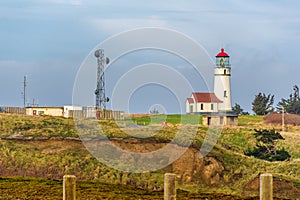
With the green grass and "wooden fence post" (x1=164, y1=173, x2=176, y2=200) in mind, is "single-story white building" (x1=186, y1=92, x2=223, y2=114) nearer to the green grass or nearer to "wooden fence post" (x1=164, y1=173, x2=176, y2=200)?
the green grass

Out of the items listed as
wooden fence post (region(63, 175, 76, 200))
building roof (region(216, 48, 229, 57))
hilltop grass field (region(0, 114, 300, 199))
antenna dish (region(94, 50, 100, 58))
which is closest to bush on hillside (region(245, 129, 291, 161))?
hilltop grass field (region(0, 114, 300, 199))

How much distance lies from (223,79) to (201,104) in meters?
5.42

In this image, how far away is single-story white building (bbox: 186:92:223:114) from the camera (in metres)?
97.2

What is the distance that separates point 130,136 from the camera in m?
59.4

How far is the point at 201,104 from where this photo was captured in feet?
320

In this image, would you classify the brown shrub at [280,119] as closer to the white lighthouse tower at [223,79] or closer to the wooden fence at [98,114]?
the white lighthouse tower at [223,79]

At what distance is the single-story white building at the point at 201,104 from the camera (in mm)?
97188

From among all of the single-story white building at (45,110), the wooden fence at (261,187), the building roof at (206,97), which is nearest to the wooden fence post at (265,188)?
the wooden fence at (261,187)

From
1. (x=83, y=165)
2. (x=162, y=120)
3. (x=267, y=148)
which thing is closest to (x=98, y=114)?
(x=162, y=120)

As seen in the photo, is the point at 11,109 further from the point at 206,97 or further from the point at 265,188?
the point at 265,188

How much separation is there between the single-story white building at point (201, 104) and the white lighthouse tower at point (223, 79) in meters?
1.22

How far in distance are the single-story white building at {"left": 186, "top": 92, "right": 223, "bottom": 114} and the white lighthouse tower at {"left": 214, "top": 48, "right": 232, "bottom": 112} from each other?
122cm

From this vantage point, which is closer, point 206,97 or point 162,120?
point 162,120

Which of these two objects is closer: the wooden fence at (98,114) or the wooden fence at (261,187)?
the wooden fence at (261,187)
